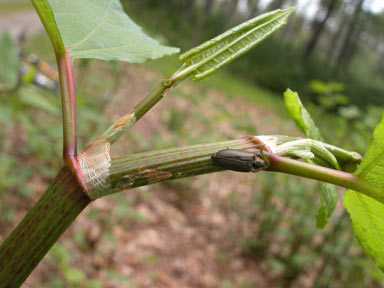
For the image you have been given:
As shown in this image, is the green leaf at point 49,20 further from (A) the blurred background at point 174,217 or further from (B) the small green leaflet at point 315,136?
(A) the blurred background at point 174,217

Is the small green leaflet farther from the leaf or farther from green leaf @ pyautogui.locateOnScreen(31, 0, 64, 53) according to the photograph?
green leaf @ pyautogui.locateOnScreen(31, 0, 64, 53)

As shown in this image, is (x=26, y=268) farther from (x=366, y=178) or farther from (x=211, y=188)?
(x=211, y=188)

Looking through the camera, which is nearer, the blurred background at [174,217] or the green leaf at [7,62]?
the green leaf at [7,62]

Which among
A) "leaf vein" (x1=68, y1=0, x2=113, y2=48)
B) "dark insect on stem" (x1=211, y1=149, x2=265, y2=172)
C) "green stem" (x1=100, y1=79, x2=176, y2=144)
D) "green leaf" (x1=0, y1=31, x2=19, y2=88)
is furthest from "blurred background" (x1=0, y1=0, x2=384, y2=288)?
"dark insect on stem" (x1=211, y1=149, x2=265, y2=172)

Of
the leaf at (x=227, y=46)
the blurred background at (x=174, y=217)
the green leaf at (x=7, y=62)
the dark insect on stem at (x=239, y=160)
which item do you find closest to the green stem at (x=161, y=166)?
the dark insect on stem at (x=239, y=160)

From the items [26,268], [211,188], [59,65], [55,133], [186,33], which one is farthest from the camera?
[186,33]

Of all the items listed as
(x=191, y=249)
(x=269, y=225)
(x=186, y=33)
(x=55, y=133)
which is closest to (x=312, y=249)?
(x=269, y=225)
